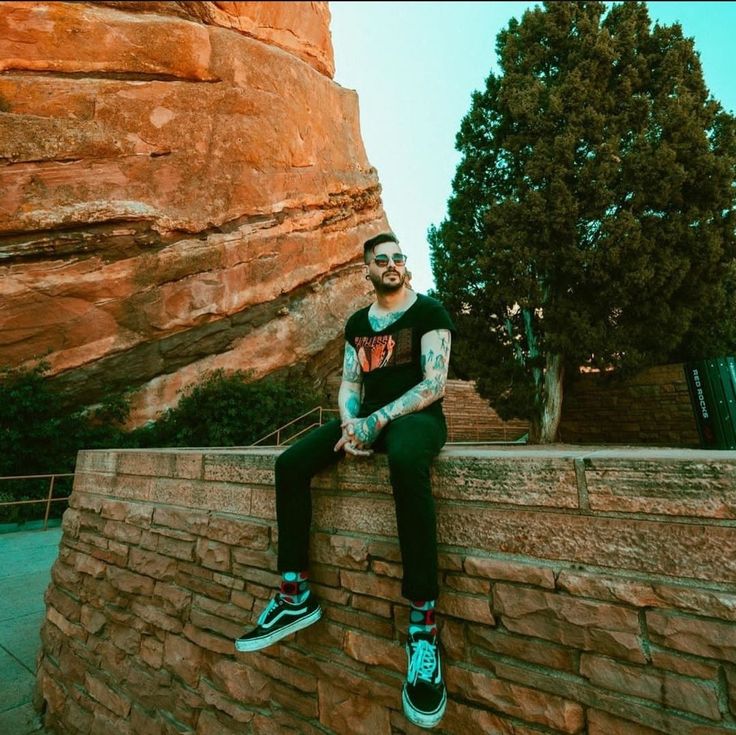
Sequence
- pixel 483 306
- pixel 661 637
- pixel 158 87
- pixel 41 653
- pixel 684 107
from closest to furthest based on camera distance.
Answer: pixel 661 637 → pixel 41 653 → pixel 684 107 → pixel 483 306 → pixel 158 87

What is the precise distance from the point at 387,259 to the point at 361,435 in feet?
3.44

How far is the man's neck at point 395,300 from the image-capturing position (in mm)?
2500

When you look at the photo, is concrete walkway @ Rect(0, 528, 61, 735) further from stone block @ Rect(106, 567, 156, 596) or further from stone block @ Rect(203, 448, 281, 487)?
stone block @ Rect(203, 448, 281, 487)

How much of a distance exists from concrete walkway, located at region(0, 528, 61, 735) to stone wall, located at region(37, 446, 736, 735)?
0.58 meters

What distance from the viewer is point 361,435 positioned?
2.06 m

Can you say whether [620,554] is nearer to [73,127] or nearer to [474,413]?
[474,413]

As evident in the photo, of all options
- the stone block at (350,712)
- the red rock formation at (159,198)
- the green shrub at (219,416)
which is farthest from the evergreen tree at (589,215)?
the stone block at (350,712)

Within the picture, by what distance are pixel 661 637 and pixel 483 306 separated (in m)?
10.1

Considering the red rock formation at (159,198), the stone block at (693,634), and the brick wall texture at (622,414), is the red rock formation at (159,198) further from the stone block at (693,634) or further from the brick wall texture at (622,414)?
the stone block at (693,634)

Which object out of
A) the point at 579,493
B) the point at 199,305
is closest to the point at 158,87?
the point at 199,305

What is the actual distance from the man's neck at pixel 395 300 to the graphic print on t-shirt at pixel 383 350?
8.2 inches

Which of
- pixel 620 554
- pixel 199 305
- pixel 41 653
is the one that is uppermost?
pixel 199 305

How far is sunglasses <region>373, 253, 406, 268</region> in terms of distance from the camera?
2486 millimetres

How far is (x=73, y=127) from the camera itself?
11836 millimetres
